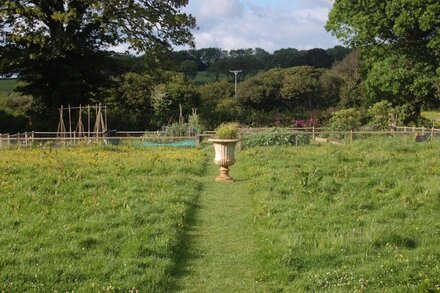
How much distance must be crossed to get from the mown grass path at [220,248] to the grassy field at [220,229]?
0.8 inches

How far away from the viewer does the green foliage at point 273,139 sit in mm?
23672

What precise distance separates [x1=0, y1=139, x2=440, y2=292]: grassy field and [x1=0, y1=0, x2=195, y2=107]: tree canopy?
1885cm

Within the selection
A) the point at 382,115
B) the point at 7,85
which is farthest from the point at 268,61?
the point at 382,115

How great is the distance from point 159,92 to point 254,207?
4270 cm

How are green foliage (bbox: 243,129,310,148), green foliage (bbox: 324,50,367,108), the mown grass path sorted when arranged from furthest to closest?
green foliage (bbox: 324,50,367,108), green foliage (bbox: 243,129,310,148), the mown grass path

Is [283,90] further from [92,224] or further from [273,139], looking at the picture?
[92,224]

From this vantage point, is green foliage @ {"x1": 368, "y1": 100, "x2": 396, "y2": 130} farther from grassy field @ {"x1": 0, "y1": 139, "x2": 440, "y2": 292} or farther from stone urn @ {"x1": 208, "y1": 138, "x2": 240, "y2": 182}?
stone urn @ {"x1": 208, "y1": 138, "x2": 240, "y2": 182}

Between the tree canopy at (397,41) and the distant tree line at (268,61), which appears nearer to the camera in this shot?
the tree canopy at (397,41)

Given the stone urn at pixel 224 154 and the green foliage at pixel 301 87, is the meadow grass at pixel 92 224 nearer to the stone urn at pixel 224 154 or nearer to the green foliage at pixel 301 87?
the stone urn at pixel 224 154

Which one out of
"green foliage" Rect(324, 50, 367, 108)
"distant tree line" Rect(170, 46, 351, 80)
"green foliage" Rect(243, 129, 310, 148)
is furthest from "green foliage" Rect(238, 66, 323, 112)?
"green foliage" Rect(243, 129, 310, 148)

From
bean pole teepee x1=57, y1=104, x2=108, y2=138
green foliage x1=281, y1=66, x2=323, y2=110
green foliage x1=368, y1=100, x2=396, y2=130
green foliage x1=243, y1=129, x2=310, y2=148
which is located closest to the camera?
green foliage x1=243, y1=129, x2=310, y2=148

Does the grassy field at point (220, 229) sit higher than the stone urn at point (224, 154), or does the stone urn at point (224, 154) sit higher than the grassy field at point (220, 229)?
the stone urn at point (224, 154)

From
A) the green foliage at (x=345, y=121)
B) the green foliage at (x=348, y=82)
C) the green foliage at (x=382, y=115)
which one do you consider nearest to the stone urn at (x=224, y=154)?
the green foliage at (x=345, y=121)

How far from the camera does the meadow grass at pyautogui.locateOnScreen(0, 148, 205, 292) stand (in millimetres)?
5910
